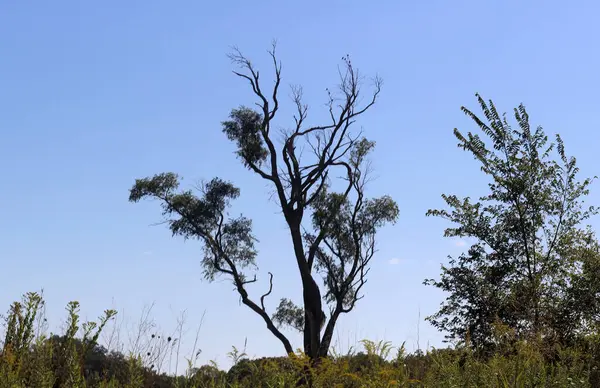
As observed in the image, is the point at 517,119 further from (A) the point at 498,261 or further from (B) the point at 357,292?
(B) the point at 357,292

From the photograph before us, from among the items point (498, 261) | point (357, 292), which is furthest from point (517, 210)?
point (357, 292)

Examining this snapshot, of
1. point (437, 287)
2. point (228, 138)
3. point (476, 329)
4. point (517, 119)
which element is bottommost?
point (476, 329)

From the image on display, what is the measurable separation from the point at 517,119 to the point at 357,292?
11.9 meters

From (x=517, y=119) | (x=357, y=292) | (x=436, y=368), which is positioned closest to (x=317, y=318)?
(x=357, y=292)

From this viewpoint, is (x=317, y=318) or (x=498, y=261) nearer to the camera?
(x=498, y=261)

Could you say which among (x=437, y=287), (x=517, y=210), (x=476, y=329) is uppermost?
(x=517, y=210)

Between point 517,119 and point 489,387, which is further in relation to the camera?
point 517,119

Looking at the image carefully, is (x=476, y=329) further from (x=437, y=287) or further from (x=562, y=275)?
(x=562, y=275)

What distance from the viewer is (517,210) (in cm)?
1602

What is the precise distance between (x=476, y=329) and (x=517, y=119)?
17.6 feet

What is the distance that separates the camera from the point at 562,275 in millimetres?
15703

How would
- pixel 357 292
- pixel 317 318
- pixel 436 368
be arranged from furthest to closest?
pixel 357 292 → pixel 317 318 → pixel 436 368

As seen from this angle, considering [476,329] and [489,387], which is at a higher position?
[476,329]

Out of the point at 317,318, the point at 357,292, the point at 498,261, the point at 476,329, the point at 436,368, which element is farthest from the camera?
the point at 357,292
